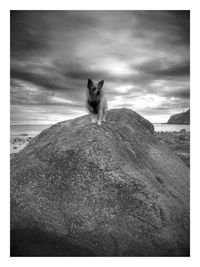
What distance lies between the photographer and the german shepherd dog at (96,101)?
577cm

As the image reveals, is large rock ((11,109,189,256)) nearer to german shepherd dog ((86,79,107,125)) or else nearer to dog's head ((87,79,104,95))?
german shepherd dog ((86,79,107,125))

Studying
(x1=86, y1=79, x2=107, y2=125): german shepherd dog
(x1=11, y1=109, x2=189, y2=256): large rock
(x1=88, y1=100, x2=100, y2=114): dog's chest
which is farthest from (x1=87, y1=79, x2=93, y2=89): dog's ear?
(x1=11, y1=109, x2=189, y2=256): large rock

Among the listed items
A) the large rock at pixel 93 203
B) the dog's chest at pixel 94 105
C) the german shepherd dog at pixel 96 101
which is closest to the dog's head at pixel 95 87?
the german shepherd dog at pixel 96 101

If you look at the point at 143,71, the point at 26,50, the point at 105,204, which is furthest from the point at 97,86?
the point at 105,204

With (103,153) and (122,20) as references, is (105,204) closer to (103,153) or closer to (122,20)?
(103,153)

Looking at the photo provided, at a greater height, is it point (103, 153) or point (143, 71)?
point (143, 71)

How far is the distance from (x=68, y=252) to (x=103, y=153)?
2.05 meters

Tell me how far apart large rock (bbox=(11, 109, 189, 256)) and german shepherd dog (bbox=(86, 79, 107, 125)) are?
51 cm

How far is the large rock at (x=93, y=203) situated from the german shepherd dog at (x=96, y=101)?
51 centimetres

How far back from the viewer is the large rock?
453 centimetres

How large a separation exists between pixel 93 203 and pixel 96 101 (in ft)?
8.21

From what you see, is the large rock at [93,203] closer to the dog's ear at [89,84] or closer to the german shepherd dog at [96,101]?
the german shepherd dog at [96,101]
